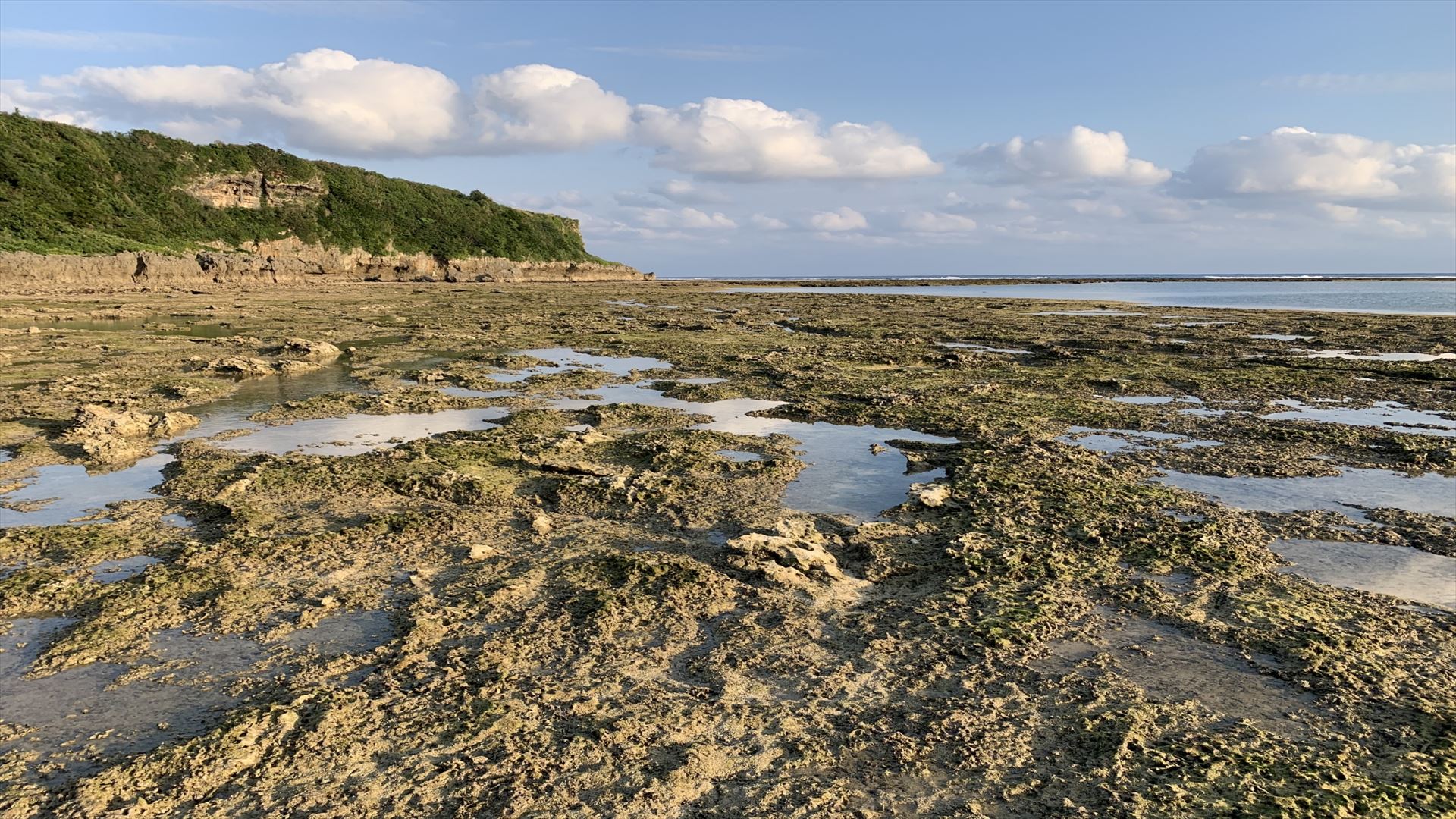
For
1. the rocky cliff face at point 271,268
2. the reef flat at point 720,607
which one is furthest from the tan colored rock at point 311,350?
the rocky cliff face at point 271,268

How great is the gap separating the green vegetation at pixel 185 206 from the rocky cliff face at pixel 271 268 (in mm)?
1803

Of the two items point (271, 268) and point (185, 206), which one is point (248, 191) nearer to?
Result: point (185, 206)

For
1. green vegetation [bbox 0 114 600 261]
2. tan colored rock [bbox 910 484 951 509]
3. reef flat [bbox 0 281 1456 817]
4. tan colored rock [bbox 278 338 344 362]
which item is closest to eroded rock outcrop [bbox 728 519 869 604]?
reef flat [bbox 0 281 1456 817]

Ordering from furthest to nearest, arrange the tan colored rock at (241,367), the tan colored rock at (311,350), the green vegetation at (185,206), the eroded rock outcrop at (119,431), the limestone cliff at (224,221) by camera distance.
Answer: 1. the green vegetation at (185,206)
2. the limestone cliff at (224,221)
3. the tan colored rock at (311,350)
4. the tan colored rock at (241,367)
5. the eroded rock outcrop at (119,431)

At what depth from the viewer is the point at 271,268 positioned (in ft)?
166

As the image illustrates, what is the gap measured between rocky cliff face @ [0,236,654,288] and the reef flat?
107ft

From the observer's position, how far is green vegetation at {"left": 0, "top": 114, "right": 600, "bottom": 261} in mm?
43656

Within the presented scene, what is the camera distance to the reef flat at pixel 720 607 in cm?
362

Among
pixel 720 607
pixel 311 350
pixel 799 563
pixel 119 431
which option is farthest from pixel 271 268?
pixel 720 607

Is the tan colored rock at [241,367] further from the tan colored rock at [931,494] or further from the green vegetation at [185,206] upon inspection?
the green vegetation at [185,206]

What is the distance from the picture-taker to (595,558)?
641 cm

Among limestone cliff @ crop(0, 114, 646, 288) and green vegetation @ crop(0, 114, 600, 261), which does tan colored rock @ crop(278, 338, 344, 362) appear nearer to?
limestone cliff @ crop(0, 114, 646, 288)

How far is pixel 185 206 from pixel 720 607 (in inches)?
2691

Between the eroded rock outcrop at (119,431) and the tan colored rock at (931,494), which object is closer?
the tan colored rock at (931,494)
